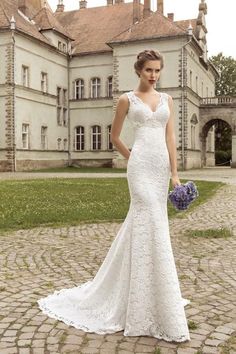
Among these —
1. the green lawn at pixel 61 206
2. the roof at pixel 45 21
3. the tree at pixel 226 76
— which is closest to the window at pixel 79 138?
the roof at pixel 45 21

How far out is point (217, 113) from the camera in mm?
43625

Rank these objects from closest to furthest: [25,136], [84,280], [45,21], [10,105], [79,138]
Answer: [84,280]
[10,105]
[25,136]
[45,21]
[79,138]

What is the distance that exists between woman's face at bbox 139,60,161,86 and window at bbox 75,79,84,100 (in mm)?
39720

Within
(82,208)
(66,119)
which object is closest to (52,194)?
(82,208)

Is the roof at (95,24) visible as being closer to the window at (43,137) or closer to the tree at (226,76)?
the window at (43,137)

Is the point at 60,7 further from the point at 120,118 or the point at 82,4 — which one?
the point at 120,118

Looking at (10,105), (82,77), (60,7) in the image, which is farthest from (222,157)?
(10,105)

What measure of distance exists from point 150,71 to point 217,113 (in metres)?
40.8

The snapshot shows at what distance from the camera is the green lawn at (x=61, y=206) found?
34.4ft

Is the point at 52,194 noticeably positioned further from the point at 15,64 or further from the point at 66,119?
the point at 66,119

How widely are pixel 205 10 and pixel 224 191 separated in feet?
109

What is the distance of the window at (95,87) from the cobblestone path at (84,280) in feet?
110

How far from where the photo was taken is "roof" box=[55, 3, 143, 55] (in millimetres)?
43312

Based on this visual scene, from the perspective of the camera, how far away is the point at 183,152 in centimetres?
3794
